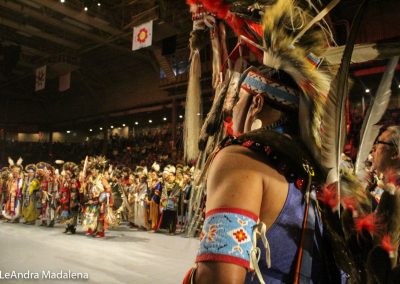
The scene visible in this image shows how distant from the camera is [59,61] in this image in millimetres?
21547

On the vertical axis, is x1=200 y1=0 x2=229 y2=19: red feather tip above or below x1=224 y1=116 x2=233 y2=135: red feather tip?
above

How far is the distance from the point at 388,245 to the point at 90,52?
22.4m

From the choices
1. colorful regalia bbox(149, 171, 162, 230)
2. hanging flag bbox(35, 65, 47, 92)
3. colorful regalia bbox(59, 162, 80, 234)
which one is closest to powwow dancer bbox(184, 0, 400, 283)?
colorful regalia bbox(59, 162, 80, 234)

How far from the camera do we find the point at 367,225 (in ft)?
3.97

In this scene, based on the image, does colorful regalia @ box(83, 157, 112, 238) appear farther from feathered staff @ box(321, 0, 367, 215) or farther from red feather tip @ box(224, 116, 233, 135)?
feathered staff @ box(321, 0, 367, 215)

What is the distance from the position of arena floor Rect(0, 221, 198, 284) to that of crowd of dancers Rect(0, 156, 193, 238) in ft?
2.34

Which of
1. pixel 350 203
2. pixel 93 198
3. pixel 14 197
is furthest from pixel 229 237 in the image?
pixel 14 197

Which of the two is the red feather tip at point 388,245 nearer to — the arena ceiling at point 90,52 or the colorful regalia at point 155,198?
the colorful regalia at point 155,198

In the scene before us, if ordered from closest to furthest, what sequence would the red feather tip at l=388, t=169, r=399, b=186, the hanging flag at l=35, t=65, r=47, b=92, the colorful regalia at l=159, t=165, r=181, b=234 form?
1. the red feather tip at l=388, t=169, r=399, b=186
2. the colorful regalia at l=159, t=165, r=181, b=234
3. the hanging flag at l=35, t=65, r=47, b=92

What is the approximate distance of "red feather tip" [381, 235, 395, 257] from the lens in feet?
3.75

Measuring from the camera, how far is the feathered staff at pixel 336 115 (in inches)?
49.0

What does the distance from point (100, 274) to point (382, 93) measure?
4668 mm

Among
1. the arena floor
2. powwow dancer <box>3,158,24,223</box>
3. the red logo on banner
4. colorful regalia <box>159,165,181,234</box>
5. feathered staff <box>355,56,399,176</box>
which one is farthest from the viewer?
the red logo on banner

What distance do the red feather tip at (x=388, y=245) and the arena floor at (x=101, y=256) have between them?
403cm
